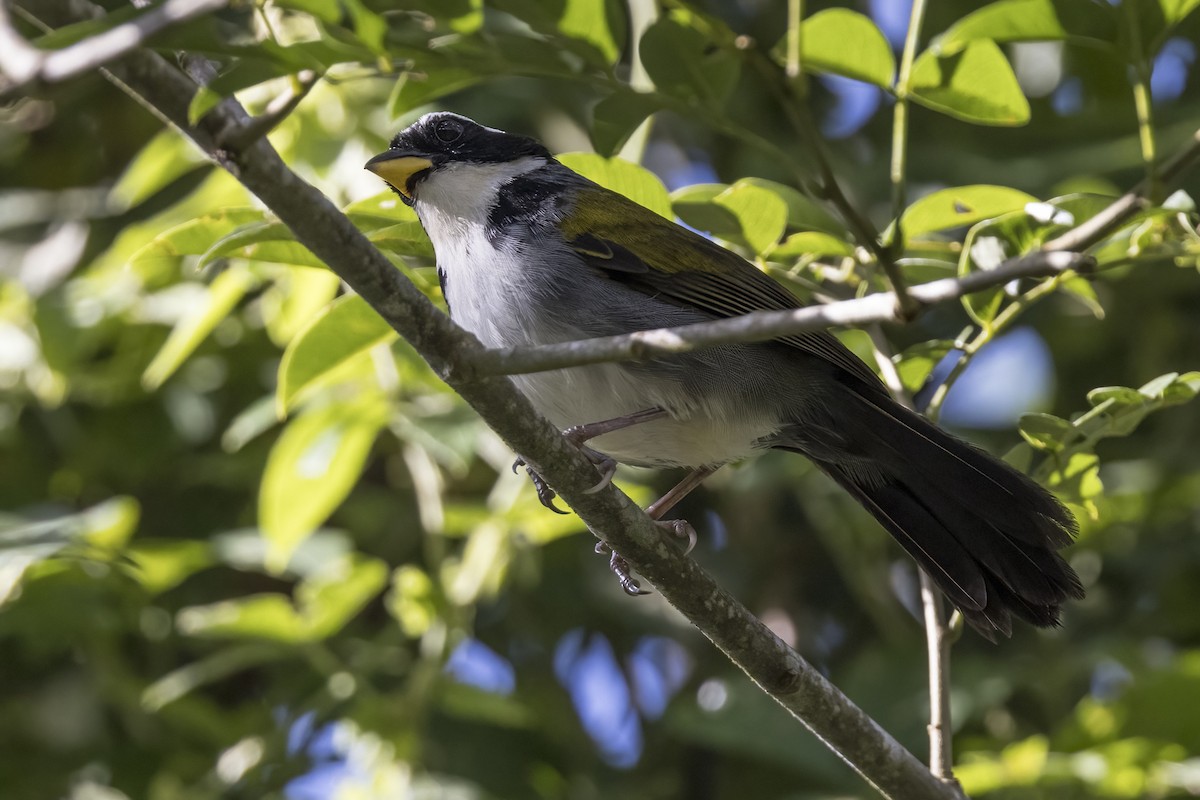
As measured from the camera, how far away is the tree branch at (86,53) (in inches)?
59.5

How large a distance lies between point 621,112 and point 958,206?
899 mm

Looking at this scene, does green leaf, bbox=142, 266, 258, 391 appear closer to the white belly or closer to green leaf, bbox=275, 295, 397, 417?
the white belly

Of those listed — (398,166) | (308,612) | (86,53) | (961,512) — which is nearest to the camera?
(86,53)

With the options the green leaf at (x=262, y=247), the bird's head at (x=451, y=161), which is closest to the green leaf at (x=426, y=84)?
the green leaf at (x=262, y=247)

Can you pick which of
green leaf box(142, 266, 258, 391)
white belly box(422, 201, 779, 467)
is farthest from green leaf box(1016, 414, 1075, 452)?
green leaf box(142, 266, 258, 391)

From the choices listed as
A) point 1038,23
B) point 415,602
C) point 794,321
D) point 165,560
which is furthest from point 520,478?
point 794,321

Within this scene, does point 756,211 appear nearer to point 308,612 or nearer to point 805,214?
point 805,214

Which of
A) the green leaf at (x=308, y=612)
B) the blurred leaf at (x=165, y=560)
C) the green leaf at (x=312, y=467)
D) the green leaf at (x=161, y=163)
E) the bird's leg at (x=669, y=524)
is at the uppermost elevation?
the green leaf at (x=161, y=163)

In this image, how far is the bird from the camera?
325 centimetres

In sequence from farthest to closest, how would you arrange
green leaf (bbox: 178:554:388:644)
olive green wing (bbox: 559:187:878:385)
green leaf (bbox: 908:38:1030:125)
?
green leaf (bbox: 178:554:388:644) < olive green wing (bbox: 559:187:878:385) < green leaf (bbox: 908:38:1030:125)

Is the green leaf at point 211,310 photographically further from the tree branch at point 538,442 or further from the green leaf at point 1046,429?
the green leaf at point 1046,429

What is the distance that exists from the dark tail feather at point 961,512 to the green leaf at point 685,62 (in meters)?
1.02

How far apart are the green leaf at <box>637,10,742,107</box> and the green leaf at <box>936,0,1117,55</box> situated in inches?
16.5

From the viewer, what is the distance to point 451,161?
3.79 meters
